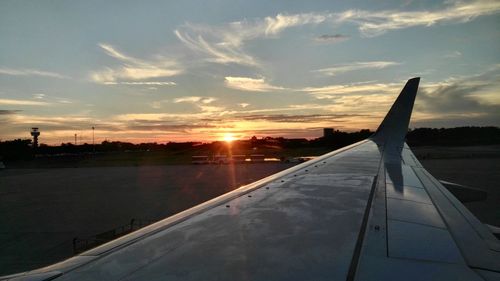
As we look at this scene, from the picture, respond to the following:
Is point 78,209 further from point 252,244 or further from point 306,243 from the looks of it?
point 306,243

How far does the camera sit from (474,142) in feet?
191

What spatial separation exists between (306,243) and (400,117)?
6848 mm

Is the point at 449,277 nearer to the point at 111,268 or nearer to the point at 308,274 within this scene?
the point at 308,274

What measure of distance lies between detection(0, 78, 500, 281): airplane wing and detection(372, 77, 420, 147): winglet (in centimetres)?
451

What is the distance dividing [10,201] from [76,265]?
17.8 meters

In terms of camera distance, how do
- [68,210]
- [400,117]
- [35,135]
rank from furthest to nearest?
[35,135]
[68,210]
[400,117]

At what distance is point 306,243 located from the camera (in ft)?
5.88

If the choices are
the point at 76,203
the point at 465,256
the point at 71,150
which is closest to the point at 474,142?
the point at 76,203

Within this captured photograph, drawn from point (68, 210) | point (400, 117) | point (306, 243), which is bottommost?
point (68, 210)

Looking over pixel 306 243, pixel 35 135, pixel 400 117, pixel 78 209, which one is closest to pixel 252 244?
pixel 306 243

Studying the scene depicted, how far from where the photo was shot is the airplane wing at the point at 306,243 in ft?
4.73

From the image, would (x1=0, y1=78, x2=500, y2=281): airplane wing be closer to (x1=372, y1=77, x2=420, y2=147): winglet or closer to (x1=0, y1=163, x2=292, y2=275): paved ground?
(x1=372, y1=77, x2=420, y2=147): winglet

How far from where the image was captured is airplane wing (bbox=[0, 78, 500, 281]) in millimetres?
1440

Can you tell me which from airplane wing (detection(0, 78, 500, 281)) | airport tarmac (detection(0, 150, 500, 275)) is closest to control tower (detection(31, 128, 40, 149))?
airport tarmac (detection(0, 150, 500, 275))
